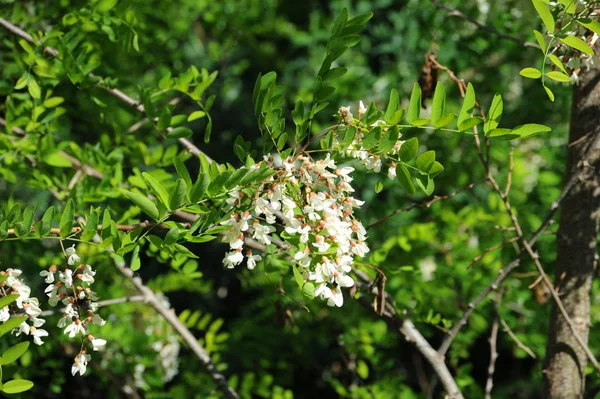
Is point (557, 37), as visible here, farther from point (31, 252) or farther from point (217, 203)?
point (31, 252)

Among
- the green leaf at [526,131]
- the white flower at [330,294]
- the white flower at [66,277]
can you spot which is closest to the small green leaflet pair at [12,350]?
the white flower at [66,277]

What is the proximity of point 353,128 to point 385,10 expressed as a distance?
3.48 metres

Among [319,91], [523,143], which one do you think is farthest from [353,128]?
[523,143]

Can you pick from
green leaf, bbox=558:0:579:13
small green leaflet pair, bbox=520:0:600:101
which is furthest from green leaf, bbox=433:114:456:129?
green leaf, bbox=558:0:579:13

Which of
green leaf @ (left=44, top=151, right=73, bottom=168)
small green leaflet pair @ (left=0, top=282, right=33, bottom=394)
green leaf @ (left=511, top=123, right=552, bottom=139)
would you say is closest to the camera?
small green leaflet pair @ (left=0, top=282, right=33, bottom=394)

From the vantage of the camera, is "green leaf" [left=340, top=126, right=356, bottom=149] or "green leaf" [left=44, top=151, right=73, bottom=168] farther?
"green leaf" [left=44, top=151, right=73, bottom=168]

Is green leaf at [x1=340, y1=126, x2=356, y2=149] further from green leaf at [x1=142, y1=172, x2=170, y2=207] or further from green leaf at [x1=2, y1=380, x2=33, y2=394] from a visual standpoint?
green leaf at [x1=2, y1=380, x2=33, y2=394]

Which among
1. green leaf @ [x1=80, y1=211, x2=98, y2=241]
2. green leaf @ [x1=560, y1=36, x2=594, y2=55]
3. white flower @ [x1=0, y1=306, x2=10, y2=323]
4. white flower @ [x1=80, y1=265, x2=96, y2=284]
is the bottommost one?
white flower @ [x1=0, y1=306, x2=10, y2=323]

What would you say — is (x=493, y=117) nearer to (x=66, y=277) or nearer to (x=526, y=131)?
(x=526, y=131)

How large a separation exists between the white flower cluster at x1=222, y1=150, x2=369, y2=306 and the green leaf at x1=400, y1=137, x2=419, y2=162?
84 mm

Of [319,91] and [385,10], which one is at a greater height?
[319,91]

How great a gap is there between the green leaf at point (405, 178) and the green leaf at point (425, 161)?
0.02 metres

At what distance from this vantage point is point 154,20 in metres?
2.37

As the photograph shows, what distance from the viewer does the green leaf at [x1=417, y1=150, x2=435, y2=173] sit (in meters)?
0.91
